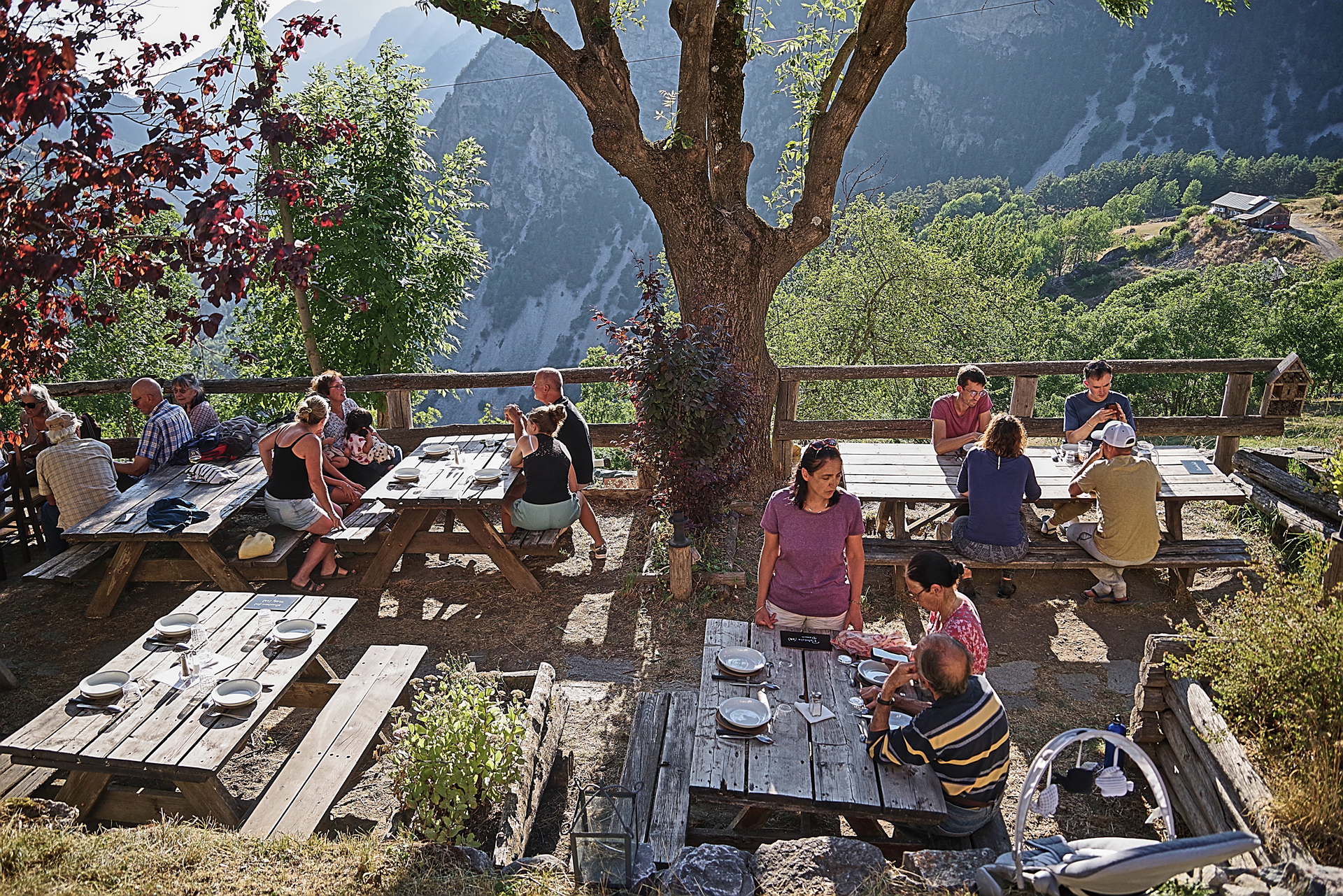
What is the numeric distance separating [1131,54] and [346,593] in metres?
168

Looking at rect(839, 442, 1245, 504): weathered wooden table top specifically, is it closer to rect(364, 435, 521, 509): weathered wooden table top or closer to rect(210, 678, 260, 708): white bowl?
rect(364, 435, 521, 509): weathered wooden table top

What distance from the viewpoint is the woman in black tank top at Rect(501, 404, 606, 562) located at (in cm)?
603

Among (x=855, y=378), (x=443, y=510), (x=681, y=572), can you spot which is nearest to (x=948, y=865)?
(x=681, y=572)

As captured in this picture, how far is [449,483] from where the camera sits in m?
6.23

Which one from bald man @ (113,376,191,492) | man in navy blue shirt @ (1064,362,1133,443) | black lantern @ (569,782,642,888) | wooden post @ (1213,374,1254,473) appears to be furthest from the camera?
wooden post @ (1213,374,1254,473)

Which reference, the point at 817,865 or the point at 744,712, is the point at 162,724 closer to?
the point at 744,712

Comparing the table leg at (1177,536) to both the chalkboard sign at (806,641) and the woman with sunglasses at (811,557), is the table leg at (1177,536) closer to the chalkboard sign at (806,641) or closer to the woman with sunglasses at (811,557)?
the woman with sunglasses at (811,557)

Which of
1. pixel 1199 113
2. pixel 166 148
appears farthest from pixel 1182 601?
pixel 1199 113

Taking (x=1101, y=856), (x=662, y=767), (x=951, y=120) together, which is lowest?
(x=662, y=767)

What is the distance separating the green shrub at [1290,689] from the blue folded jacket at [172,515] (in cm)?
623

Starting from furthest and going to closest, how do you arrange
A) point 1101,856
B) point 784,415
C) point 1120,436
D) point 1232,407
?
point 784,415 → point 1232,407 → point 1120,436 → point 1101,856

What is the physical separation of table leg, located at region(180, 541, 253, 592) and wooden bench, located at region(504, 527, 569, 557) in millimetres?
1934

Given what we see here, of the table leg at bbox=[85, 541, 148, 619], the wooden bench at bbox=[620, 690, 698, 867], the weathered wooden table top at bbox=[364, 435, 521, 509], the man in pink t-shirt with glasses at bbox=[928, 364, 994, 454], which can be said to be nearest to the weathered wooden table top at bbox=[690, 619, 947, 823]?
the wooden bench at bbox=[620, 690, 698, 867]

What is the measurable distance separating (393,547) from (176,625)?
2139mm
